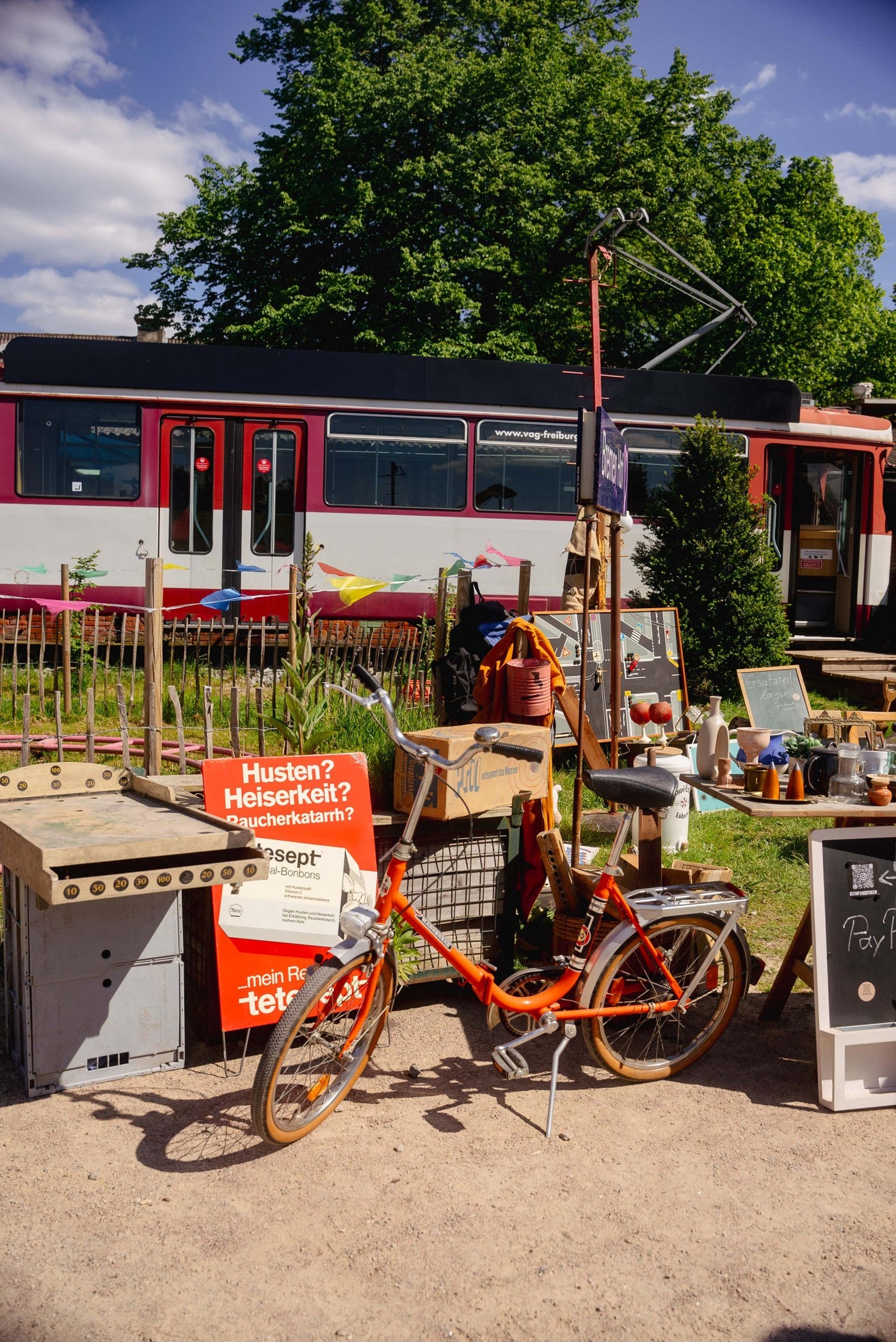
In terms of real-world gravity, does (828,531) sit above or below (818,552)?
above

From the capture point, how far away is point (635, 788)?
4.19m

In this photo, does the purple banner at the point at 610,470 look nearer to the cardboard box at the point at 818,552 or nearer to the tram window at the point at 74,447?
the tram window at the point at 74,447

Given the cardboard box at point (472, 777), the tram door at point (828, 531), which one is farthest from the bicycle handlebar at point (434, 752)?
the tram door at point (828, 531)

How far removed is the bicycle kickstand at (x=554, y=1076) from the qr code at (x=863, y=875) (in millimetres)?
1236

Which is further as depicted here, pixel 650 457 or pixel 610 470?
pixel 650 457

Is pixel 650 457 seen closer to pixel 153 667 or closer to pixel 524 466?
pixel 524 466

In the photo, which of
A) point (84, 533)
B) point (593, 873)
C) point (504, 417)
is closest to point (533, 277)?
point (504, 417)

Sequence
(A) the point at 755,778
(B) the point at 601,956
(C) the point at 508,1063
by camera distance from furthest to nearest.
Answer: (A) the point at 755,778 → (B) the point at 601,956 → (C) the point at 508,1063

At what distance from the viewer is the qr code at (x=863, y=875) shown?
171 inches

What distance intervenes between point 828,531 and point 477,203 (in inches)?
533

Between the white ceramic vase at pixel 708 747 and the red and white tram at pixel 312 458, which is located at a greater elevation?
the red and white tram at pixel 312 458

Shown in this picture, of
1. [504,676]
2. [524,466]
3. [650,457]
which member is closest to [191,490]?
[524,466]

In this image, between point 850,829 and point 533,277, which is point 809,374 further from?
point 850,829

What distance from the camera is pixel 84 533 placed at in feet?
42.5
